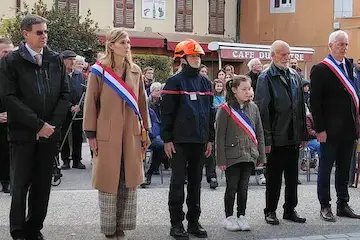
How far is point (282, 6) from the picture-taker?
26.1 meters

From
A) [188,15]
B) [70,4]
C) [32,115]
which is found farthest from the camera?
[188,15]

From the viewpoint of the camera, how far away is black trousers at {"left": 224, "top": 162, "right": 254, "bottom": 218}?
5922 mm

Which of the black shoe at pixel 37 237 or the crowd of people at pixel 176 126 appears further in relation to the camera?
the black shoe at pixel 37 237

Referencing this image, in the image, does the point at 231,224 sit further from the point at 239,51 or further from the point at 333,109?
the point at 239,51

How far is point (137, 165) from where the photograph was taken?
5.27m

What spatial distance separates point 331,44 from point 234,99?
1413 millimetres

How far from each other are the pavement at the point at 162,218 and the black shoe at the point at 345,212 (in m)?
0.12

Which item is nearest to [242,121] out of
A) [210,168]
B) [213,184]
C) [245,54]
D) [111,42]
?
[111,42]

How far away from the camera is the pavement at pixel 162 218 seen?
5.73 meters

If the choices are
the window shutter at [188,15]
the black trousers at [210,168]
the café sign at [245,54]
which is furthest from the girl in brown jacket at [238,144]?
the window shutter at [188,15]

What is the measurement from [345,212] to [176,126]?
7.90 feet

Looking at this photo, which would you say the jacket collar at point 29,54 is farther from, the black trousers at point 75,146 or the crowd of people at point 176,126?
the black trousers at point 75,146

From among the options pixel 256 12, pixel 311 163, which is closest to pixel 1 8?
pixel 256 12

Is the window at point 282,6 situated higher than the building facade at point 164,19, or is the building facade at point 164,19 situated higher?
the window at point 282,6
